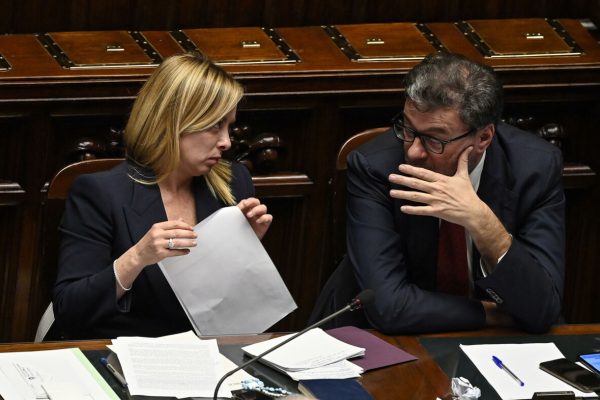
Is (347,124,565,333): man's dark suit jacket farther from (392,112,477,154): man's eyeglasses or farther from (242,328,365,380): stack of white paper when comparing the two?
(242,328,365,380): stack of white paper

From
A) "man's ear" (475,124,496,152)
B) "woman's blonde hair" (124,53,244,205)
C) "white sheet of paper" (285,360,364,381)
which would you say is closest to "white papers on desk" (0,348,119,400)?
"white sheet of paper" (285,360,364,381)

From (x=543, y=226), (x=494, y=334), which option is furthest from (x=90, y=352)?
(x=543, y=226)

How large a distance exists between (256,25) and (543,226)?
175 centimetres

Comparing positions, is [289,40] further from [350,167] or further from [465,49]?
[350,167]

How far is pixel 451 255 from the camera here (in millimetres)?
3686

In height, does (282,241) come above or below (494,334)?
below

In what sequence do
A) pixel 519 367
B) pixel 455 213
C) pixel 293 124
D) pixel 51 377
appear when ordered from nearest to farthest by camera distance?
pixel 51 377, pixel 519 367, pixel 455 213, pixel 293 124

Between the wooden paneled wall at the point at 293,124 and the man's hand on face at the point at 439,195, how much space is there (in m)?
0.69

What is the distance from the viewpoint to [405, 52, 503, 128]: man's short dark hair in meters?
3.54

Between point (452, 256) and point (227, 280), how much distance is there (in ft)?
2.13

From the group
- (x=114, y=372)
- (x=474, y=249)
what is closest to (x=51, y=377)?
(x=114, y=372)

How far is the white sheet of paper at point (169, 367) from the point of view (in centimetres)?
290

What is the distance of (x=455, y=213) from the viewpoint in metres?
3.49

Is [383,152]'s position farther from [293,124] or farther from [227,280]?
[293,124]
